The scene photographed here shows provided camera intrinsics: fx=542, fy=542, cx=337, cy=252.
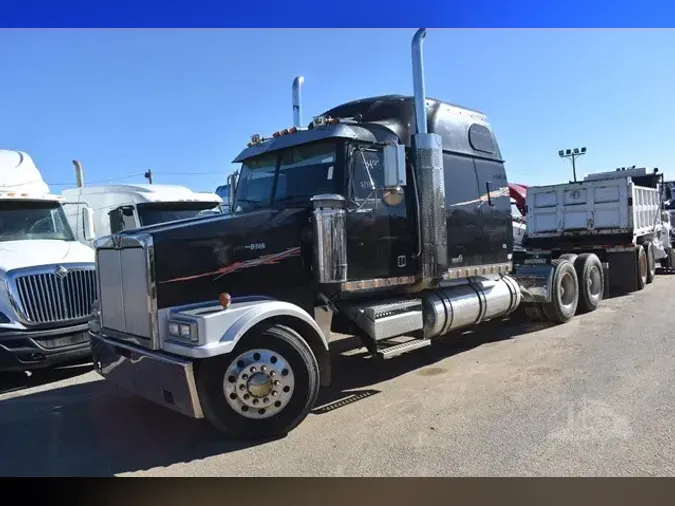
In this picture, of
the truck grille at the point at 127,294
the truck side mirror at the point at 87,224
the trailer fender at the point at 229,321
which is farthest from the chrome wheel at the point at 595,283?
the truck side mirror at the point at 87,224

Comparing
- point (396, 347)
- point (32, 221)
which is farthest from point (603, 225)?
point (32, 221)

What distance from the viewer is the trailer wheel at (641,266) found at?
12.4 meters

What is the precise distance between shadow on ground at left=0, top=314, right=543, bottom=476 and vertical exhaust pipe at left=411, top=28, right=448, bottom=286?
1.34 metres

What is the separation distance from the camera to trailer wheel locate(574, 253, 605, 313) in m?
9.90

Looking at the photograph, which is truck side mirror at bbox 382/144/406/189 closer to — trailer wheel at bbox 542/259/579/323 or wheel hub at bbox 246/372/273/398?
wheel hub at bbox 246/372/273/398

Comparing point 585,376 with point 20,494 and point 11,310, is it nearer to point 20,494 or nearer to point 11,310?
point 20,494

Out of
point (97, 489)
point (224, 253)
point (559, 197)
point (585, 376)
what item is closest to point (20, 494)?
point (97, 489)

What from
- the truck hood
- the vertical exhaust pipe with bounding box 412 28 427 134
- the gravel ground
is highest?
the vertical exhaust pipe with bounding box 412 28 427 134

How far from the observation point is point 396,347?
5.57 meters

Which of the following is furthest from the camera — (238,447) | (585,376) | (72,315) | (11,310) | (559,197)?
(559,197)

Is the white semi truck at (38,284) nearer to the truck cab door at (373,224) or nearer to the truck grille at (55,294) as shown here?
the truck grille at (55,294)

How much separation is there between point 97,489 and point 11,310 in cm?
344

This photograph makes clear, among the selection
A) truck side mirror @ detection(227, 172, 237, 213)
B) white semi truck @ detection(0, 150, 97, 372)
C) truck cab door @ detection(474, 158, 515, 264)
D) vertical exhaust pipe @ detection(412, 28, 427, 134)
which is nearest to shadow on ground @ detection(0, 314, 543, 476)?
white semi truck @ detection(0, 150, 97, 372)

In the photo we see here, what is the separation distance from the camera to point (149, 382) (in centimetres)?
438
